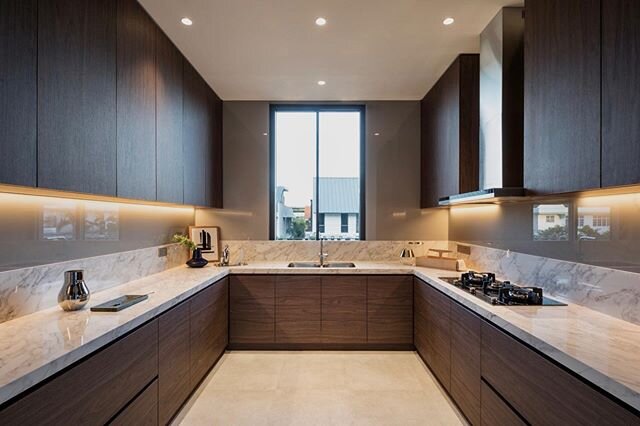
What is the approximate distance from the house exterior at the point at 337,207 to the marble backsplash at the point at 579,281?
1.70 m

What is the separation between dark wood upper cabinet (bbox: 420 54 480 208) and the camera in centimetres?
273

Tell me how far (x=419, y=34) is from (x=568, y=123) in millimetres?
1353

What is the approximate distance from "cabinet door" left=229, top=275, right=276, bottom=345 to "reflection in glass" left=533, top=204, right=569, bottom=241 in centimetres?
231

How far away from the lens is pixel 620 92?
1.25m

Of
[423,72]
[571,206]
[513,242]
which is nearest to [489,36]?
[423,72]

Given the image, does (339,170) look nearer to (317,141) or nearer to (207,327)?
(317,141)

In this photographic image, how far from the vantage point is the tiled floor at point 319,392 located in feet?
7.32

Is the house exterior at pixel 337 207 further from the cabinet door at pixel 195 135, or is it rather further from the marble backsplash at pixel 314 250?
the cabinet door at pixel 195 135

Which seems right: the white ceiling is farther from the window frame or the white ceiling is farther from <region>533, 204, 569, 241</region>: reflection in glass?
<region>533, 204, 569, 241</region>: reflection in glass

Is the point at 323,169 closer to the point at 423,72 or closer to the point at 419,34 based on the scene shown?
the point at 423,72

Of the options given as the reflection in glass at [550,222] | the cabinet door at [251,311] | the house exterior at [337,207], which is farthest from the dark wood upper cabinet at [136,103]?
the reflection in glass at [550,222]

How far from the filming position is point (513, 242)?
2.56 meters

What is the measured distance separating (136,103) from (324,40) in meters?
1.43

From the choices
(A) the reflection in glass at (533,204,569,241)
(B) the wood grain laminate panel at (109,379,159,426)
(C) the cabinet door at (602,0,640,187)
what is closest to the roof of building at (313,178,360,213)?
(A) the reflection in glass at (533,204,569,241)
